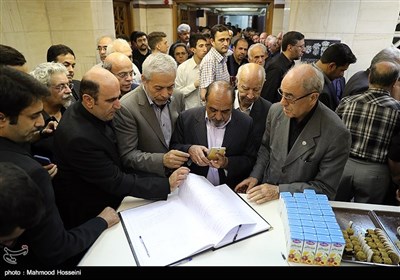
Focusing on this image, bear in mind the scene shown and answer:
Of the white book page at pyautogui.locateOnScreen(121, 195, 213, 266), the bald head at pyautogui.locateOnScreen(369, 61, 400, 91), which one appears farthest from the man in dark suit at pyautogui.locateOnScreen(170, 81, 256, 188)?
the bald head at pyautogui.locateOnScreen(369, 61, 400, 91)

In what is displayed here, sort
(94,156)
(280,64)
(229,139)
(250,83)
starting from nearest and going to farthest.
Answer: (94,156)
(229,139)
(250,83)
(280,64)

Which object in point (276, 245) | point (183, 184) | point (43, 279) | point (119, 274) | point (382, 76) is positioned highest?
point (382, 76)

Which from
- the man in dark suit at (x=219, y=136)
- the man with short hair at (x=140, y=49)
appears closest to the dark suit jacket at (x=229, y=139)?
the man in dark suit at (x=219, y=136)

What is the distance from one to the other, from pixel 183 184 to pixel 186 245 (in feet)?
1.50

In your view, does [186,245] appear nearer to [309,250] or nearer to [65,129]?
[309,250]

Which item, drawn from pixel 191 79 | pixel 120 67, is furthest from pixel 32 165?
pixel 191 79

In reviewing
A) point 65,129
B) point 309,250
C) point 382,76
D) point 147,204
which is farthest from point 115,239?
point 382,76

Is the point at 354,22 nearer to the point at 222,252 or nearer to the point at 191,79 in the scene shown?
the point at 191,79

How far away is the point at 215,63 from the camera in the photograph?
3.51 meters

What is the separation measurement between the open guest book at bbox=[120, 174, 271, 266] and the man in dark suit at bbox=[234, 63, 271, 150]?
1.01 meters

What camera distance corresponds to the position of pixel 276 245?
1.38 metres

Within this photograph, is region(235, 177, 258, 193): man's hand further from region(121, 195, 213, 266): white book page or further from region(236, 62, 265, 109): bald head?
region(236, 62, 265, 109): bald head

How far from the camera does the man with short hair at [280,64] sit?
3474 millimetres

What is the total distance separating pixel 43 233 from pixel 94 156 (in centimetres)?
57
